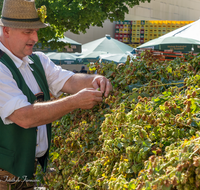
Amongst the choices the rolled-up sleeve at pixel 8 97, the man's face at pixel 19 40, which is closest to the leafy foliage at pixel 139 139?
the rolled-up sleeve at pixel 8 97

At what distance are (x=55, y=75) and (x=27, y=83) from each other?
0.33 metres

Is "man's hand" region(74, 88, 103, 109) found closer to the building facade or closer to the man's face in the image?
the man's face

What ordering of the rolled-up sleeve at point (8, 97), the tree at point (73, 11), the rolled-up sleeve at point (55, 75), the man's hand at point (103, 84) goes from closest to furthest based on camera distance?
the rolled-up sleeve at point (8, 97) < the man's hand at point (103, 84) < the rolled-up sleeve at point (55, 75) < the tree at point (73, 11)

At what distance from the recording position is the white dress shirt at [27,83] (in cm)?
150

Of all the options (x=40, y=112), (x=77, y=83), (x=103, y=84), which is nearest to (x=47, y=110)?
(x=40, y=112)

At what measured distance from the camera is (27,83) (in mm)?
1858

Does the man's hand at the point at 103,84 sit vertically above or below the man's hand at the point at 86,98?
above

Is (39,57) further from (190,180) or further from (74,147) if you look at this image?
(190,180)

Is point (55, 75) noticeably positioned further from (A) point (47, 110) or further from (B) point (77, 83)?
(A) point (47, 110)

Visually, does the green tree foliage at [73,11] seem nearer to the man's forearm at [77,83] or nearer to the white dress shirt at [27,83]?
the white dress shirt at [27,83]

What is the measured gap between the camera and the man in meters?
1.52

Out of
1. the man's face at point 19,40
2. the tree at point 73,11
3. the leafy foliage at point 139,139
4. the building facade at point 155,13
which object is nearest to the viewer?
the leafy foliage at point 139,139

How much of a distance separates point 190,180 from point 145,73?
113 cm

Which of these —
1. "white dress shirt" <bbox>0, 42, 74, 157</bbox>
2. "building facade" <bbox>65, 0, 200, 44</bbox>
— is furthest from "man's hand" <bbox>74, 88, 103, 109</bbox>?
"building facade" <bbox>65, 0, 200, 44</bbox>
